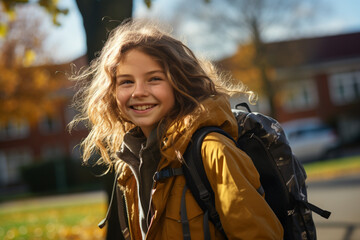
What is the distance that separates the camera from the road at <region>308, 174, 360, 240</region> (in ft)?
16.9

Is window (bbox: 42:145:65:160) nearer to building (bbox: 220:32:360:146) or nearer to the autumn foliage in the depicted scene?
the autumn foliage

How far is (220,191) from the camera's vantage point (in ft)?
5.93

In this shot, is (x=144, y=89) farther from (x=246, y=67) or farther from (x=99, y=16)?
(x=246, y=67)

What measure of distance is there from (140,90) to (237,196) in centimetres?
76

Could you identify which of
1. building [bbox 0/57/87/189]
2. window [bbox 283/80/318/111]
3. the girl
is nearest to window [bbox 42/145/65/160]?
building [bbox 0/57/87/189]

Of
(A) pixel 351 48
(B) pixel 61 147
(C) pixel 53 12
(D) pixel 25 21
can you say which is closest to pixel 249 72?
(D) pixel 25 21

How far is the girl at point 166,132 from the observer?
1784 mm

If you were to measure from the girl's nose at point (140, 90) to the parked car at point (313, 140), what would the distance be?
21.1 m

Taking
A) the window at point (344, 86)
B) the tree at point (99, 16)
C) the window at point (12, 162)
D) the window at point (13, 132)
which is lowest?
the window at point (12, 162)

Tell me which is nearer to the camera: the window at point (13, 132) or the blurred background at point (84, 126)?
the blurred background at point (84, 126)

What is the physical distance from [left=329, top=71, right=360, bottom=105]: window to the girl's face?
3264cm

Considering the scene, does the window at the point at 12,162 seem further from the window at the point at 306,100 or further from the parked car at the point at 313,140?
the parked car at the point at 313,140

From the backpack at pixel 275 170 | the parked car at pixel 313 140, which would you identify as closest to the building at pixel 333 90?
the parked car at pixel 313 140

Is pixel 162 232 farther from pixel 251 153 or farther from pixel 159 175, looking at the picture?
pixel 251 153
